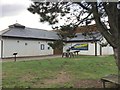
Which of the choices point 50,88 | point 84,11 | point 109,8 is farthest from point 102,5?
point 50,88

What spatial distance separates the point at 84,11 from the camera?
9781mm

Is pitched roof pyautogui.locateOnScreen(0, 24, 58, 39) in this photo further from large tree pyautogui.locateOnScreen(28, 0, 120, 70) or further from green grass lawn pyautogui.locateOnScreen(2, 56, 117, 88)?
large tree pyautogui.locateOnScreen(28, 0, 120, 70)

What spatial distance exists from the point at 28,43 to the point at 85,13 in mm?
25659

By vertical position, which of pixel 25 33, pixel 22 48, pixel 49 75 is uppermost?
pixel 25 33

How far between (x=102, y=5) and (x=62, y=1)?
1547 mm

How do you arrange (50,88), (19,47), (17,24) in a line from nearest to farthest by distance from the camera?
(50,88), (19,47), (17,24)

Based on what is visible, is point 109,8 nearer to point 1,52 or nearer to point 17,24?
point 1,52

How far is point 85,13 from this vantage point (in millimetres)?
9922

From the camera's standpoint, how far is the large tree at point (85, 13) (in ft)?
28.5

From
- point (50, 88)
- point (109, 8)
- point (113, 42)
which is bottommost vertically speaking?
point (50, 88)

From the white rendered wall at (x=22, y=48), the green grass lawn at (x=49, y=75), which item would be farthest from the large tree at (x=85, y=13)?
A: the white rendered wall at (x=22, y=48)

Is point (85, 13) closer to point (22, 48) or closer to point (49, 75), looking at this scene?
point (49, 75)

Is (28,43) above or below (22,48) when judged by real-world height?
above

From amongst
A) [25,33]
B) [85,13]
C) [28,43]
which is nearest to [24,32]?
[25,33]
